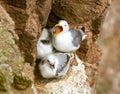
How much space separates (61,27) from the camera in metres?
7.37

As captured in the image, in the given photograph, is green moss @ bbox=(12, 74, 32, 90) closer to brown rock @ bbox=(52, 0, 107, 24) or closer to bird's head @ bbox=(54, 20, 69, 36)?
bird's head @ bbox=(54, 20, 69, 36)

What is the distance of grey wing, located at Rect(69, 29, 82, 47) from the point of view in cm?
773

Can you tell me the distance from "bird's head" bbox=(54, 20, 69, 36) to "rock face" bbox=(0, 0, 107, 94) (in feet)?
0.46

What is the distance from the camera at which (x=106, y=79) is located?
15.7 metres

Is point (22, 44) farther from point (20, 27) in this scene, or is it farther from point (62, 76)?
point (62, 76)

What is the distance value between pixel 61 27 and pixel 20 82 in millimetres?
1367

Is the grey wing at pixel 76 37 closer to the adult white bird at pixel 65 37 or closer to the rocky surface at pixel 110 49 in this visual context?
the adult white bird at pixel 65 37

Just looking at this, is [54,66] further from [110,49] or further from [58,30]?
[110,49]

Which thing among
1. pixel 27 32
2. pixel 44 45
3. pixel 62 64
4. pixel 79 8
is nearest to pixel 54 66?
pixel 62 64

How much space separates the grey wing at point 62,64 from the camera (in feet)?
24.3

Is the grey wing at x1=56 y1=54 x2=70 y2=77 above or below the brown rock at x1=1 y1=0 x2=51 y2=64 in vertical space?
below

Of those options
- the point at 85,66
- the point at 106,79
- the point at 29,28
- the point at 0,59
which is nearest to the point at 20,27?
the point at 29,28

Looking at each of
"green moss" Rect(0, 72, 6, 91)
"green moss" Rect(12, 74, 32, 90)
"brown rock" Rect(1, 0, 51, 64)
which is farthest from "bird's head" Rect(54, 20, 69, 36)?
"green moss" Rect(0, 72, 6, 91)

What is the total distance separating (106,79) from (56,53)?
8264 millimetres
